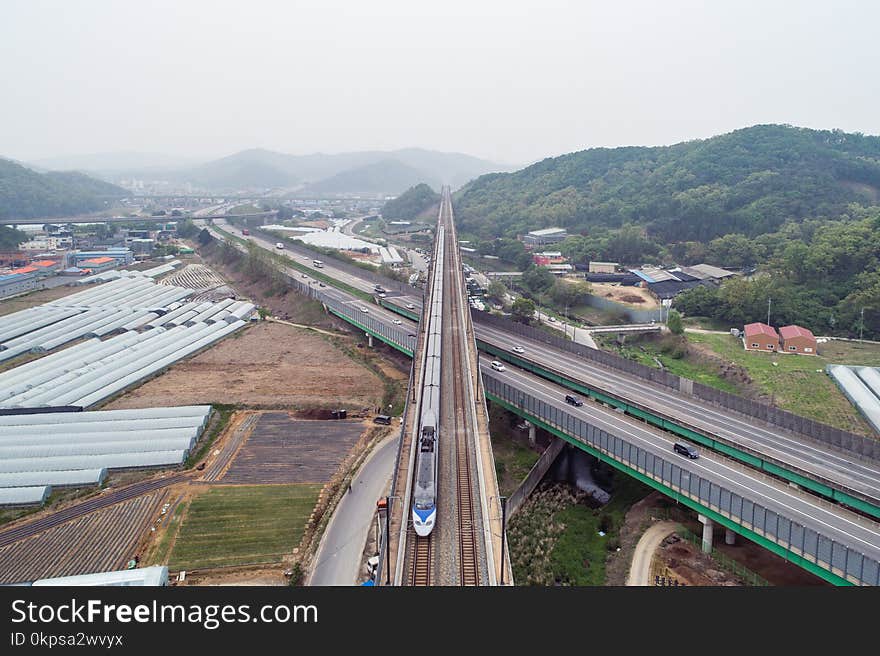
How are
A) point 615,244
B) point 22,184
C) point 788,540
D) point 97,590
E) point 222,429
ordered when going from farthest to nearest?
point 22,184
point 615,244
point 222,429
point 788,540
point 97,590

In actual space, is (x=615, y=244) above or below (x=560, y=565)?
above

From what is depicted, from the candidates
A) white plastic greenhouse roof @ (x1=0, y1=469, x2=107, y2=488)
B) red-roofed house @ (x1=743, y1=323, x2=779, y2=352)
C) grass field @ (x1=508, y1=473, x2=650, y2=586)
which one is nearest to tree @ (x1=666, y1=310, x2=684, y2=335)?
red-roofed house @ (x1=743, y1=323, x2=779, y2=352)

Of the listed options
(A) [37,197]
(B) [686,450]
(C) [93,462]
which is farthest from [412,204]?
(B) [686,450]

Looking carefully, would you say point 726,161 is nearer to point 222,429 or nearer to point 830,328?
point 830,328

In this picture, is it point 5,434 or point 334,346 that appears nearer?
point 5,434

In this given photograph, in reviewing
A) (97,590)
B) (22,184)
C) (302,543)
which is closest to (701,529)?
(302,543)

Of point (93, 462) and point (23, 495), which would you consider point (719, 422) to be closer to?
point (93, 462)
